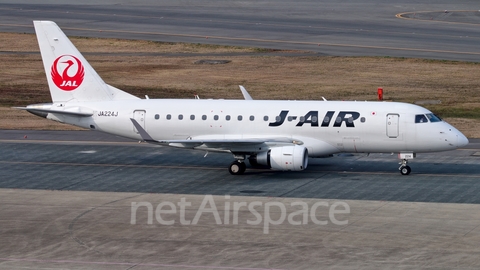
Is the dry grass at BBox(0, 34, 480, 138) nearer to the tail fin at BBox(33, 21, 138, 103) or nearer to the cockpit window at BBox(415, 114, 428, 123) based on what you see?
the tail fin at BBox(33, 21, 138, 103)

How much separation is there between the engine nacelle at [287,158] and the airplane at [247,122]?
49 mm

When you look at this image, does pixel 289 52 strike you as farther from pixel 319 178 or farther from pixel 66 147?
pixel 319 178

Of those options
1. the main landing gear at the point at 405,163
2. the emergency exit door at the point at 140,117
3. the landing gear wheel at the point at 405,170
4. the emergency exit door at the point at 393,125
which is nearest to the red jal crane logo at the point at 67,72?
the emergency exit door at the point at 140,117

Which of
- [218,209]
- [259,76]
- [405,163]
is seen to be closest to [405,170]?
[405,163]

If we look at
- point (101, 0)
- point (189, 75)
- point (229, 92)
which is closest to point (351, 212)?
point (229, 92)

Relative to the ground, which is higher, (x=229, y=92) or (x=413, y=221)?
(x=229, y=92)

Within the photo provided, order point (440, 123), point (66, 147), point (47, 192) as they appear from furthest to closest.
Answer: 1. point (66, 147)
2. point (440, 123)
3. point (47, 192)

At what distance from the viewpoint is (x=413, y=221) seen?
38.3 metres

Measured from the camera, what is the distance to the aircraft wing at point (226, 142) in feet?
154

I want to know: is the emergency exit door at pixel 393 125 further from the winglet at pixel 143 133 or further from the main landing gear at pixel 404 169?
the winglet at pixel 143 133

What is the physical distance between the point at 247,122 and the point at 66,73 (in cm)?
1038

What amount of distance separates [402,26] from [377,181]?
2428 inches

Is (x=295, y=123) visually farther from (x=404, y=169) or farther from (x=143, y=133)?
(x=143, y=133)

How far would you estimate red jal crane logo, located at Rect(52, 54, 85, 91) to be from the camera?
5044 centimetres
